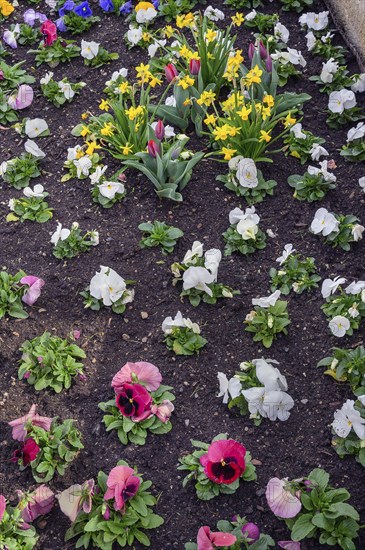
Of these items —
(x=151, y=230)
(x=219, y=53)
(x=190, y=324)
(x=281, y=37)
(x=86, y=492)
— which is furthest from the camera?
(x=281, y=37)

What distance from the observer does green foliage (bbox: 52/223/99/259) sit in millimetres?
3639

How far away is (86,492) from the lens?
9.10ft

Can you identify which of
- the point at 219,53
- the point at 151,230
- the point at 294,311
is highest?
the point at 219,53

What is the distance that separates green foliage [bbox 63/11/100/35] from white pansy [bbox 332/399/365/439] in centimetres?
283

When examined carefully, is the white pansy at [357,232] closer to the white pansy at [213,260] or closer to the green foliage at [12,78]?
the white pansy at [213,260]

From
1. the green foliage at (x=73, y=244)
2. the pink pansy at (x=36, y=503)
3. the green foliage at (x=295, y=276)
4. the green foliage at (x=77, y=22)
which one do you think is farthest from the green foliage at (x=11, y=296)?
the green foliage at (x=77, y=22)

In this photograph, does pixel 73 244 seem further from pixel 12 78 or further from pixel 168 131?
pixel 12 78

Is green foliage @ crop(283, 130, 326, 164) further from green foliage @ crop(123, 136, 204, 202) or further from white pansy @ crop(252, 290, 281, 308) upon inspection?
white pansy @ crop(252, 290, 281, 308)

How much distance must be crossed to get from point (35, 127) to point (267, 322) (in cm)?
172

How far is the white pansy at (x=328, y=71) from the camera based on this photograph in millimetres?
4148

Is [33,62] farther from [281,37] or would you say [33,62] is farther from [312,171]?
[312,171]

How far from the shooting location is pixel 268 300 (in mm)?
3266

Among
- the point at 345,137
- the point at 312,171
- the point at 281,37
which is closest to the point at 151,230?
the point at 312,171

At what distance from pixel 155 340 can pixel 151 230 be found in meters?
0.54
